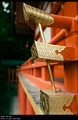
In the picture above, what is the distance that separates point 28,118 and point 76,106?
0.41 metres

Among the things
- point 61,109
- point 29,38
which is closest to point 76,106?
point 61,109

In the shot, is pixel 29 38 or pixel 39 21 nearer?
pixel 39 21

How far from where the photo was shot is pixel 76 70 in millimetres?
650

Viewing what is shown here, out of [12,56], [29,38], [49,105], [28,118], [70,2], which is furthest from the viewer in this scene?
[12,56]

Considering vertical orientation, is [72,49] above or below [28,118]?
above

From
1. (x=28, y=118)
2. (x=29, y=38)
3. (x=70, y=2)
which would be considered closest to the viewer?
(x=28, y=118)

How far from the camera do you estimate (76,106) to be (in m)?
0.63

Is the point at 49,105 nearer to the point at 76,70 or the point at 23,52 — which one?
the point at 76,70

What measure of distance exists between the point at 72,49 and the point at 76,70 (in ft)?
0.48

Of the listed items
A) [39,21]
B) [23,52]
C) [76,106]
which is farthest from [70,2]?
[23,52]

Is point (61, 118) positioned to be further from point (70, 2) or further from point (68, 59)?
point (70, 2)

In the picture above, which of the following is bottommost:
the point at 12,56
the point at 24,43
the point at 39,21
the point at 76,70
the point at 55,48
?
the point at 76,70

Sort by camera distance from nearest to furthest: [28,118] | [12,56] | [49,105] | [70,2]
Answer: [49,105] < [28,118] < [70,2] < [12,56]

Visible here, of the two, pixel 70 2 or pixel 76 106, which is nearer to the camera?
pixel 76 106
